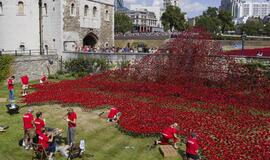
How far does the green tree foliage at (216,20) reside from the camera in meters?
101

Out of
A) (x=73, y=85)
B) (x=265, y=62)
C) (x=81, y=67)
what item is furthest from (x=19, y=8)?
(x=265, y=62)

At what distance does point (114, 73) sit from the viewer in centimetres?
3406

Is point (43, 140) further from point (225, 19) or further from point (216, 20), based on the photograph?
point (225, 19)

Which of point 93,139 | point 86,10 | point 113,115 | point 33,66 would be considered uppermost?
point 86,10

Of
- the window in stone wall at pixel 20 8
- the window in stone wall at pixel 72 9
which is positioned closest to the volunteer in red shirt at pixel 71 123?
the window in stone wall at pixel 72 9

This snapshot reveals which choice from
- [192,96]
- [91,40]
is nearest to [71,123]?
[192,96]

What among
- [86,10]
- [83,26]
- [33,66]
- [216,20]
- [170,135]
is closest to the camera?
[170,135]

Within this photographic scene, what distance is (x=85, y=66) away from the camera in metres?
43.1

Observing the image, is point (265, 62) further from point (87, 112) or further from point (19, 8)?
point (19, 8)

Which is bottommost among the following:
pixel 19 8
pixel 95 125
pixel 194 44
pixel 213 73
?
pixel 95 125

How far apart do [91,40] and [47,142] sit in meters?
41.1

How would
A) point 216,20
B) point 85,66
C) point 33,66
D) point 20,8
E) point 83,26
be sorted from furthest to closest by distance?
point 216,20 → point 83,26 → point 20,8 → point 85,66 → point 33,66

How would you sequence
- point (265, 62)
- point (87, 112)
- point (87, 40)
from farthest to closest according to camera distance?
point (87, 40) → point (265, 62) → point (87, 112)

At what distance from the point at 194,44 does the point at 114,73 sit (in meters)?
8.22
